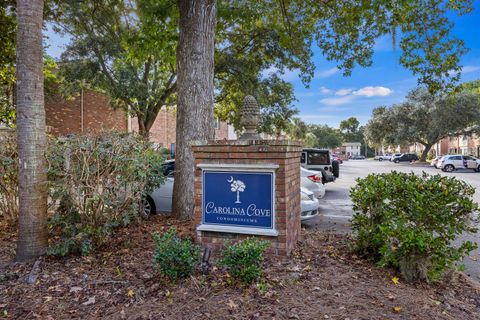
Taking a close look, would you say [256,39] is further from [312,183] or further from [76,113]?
[76,113]

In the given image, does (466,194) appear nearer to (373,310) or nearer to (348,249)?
(348,249)

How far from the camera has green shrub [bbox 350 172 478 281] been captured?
11.3 feet

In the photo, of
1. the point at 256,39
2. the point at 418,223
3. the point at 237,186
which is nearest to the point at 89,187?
the point at 237,186

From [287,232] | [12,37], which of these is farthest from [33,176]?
[12,37]

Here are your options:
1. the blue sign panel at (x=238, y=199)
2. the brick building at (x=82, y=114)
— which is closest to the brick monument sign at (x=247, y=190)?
the blue sign panel at (x=238, y=199)

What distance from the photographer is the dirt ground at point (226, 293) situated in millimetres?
2783

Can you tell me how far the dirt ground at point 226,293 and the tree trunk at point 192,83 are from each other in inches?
76.7

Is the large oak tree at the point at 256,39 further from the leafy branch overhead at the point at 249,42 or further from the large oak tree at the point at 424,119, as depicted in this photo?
the large oak tree at the point at 424,119

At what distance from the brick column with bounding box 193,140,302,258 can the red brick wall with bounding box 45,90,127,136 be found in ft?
52.2

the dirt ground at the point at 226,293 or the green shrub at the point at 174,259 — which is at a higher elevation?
the green shrub at the point at 174,259

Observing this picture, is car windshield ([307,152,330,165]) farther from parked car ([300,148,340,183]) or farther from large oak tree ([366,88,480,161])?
large oak tree ([366,88,480,161])

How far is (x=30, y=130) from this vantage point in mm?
3836

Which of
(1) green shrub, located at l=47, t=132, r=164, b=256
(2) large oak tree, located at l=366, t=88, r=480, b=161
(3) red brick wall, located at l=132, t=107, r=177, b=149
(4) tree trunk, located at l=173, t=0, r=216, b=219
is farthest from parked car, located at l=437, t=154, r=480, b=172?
(1) green shrub, located at l=47, t=132, r=164, b=256

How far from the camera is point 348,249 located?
434 cm
